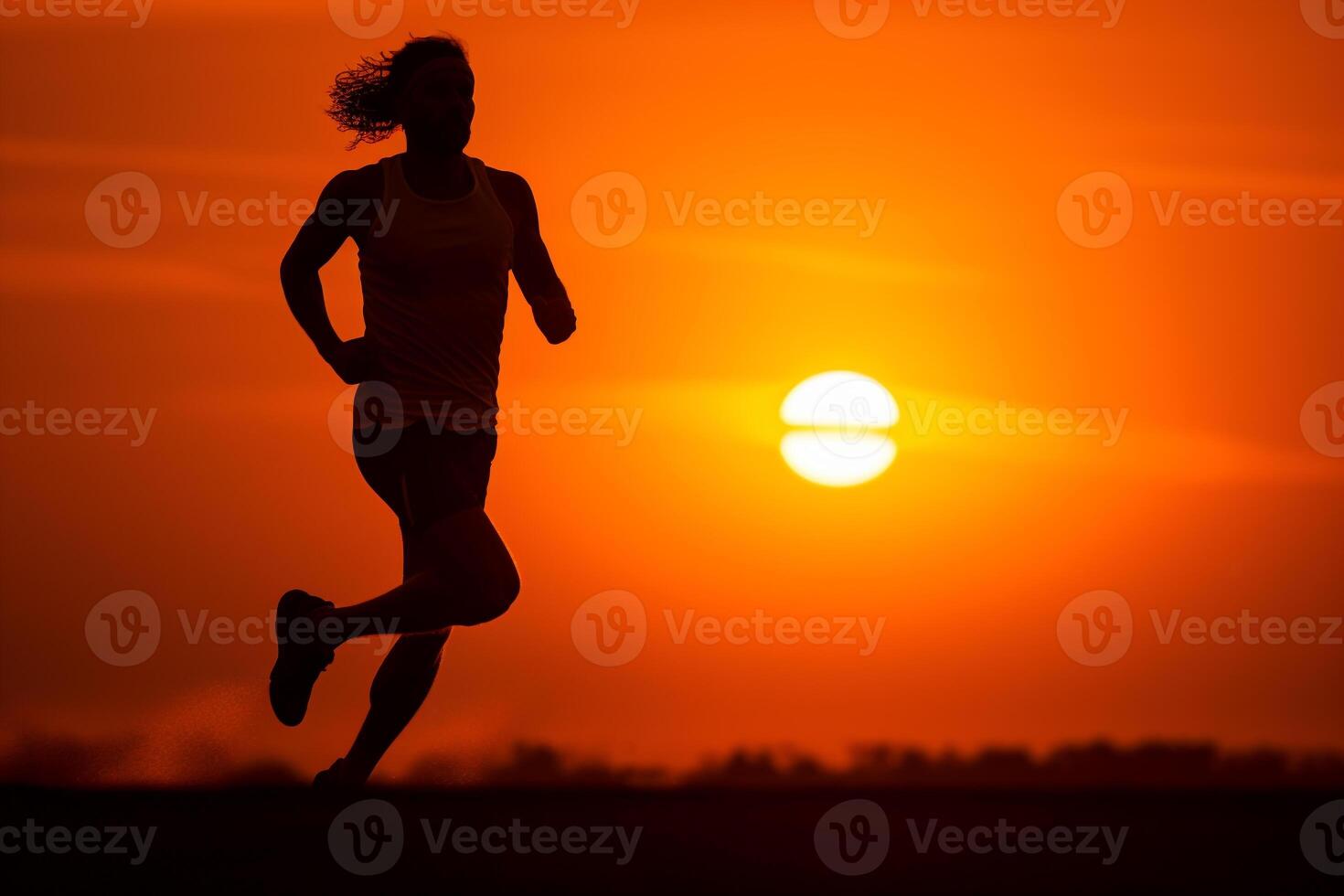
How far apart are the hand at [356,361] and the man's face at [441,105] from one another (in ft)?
2.59

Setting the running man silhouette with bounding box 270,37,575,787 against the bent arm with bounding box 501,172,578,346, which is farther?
the bent arm with bounding box 501,172,578,346

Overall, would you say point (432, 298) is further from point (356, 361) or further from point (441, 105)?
point (441, 105)

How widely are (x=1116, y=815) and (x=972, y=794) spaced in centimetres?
100

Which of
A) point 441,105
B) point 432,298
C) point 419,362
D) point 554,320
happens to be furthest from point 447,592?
point 441,105

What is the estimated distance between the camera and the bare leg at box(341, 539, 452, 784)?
19.1 feet

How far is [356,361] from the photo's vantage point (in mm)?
5742

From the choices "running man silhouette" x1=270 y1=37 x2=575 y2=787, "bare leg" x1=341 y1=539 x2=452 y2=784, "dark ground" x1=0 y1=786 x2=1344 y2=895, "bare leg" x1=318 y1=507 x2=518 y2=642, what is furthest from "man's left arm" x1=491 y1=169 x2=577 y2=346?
"dark ground" x1=0 y1=786 x2=1344 y2=895

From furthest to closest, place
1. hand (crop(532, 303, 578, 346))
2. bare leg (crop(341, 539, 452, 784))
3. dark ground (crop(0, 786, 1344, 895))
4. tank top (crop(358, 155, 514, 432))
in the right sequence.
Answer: hand (crop(532, 303, 578, 346)), bare leg (crop(341, 539, 452, 784)), tank top (crop(358, 155, 514, 432)), dark ground (crop(0, 786, 1344, 895))

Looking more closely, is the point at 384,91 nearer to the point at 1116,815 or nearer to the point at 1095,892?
the point at 1095,892

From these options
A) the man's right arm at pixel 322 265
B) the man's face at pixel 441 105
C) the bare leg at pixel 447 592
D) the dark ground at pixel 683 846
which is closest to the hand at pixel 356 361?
the man's right arm at pixel 322 265

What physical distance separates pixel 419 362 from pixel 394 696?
124 cm

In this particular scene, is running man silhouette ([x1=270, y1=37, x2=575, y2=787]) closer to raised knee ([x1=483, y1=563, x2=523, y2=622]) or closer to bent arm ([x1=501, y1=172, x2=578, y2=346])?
raised knee ([x1=483, y1=563, x2=523, y2=622])

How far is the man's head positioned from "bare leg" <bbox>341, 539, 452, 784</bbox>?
4.98 ft

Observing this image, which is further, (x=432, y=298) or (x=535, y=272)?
(x=535, y=272)
